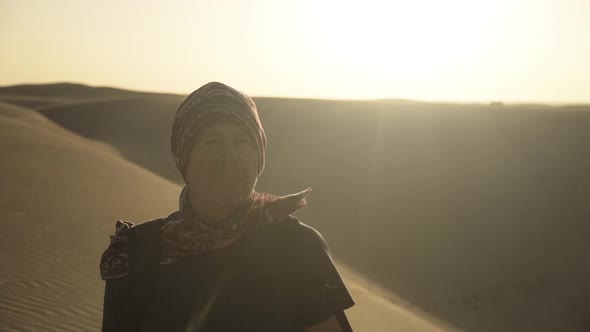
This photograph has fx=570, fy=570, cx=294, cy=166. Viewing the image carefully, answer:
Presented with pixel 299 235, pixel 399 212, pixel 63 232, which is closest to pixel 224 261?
pixel 299 235

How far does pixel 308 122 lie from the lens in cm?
4038

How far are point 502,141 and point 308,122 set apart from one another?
15.1 meters

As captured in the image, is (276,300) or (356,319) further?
(356,319)

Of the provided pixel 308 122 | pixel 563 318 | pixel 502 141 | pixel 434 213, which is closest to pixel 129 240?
pixel 563 318

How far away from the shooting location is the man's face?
198 centimetres

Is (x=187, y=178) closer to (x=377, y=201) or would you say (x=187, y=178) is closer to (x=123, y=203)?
(x=123, y=203)

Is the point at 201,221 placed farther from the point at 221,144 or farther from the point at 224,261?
the point at 221,144

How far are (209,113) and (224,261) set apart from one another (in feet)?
1.71

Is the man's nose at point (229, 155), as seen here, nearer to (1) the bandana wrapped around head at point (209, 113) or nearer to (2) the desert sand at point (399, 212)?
(1) the bandana wrapped around head at point (209, 113)

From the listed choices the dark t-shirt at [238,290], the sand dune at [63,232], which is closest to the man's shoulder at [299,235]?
the dark t-shirt at [238,290]

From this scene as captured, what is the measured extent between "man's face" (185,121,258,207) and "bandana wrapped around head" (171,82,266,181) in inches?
1.5

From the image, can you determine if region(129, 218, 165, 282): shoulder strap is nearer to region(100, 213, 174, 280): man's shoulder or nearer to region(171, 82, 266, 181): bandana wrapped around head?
region(100, 213, 174, 280): man's shoulder

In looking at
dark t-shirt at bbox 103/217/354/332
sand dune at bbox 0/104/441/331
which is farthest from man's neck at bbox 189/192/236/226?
sand dune at bbox 0/104/441/331

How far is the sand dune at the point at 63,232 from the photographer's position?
301 inches
